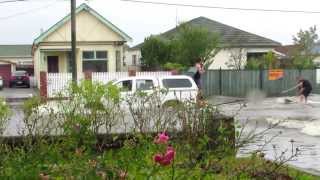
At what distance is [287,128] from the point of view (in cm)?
1950

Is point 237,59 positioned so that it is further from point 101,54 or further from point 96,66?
point 96,66

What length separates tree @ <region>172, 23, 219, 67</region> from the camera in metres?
43.0

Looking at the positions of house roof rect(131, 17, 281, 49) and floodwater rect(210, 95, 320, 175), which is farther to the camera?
house roof rect(131, 17, 281, 49)

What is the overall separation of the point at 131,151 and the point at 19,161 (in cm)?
112

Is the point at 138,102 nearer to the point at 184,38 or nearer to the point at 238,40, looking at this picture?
the point at 184,38

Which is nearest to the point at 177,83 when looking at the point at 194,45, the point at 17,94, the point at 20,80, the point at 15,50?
the point at 194,45

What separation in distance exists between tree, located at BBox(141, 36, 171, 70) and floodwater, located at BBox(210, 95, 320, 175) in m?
→ 15.2

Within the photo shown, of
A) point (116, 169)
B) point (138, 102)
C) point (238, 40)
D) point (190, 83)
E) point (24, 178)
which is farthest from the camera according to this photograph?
point (238, 40)

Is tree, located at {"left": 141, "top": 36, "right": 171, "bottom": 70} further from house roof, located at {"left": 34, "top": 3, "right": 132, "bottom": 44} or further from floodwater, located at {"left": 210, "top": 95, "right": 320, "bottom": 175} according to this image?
floodwater, located at {"left": 210, "top": 95, "right": 320, "bottom": 175}

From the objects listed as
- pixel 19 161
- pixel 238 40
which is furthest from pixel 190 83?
pixel 238 40

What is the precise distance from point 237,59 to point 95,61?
38.5 feet

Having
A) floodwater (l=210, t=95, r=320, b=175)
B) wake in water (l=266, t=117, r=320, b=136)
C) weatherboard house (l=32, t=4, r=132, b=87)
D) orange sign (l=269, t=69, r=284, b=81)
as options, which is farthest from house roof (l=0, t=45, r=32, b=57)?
wake in water (l=266, t=117, r=320, b=136)

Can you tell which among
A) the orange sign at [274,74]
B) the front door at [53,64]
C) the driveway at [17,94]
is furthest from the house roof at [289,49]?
the driveway at [17,94]

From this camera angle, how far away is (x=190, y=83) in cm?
2725
